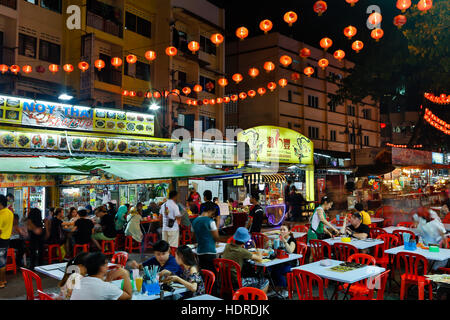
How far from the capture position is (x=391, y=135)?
4259 cm

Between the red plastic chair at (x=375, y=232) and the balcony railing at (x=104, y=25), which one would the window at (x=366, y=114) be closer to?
the balcony railing at (x=104, y=25)

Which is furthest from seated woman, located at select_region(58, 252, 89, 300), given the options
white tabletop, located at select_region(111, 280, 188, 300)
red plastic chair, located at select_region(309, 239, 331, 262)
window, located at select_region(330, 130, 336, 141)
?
window, located at select_region(330, 130, 336, 141)

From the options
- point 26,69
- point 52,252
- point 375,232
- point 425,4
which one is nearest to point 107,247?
point 52,252

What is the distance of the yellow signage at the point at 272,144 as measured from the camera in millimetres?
18516

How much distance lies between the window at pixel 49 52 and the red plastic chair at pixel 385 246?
15.2m

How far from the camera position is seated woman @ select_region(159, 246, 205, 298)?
4.84 metres

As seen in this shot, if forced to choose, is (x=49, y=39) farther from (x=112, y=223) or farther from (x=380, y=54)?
(x=380, y=54)

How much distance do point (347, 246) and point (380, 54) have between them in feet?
30.1

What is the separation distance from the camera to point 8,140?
39.8ft

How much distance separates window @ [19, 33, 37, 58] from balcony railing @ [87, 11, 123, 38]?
9.44 ft

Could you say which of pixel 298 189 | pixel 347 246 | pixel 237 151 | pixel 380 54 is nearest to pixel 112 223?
pixel 347 246

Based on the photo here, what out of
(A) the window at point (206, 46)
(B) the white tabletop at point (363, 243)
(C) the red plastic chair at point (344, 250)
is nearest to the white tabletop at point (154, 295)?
(C) the red plastic chair at point (344, 250)

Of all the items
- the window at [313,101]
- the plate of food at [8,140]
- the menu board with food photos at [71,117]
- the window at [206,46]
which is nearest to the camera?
the plate of food at [8,140]

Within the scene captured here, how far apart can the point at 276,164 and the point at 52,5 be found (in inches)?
511
